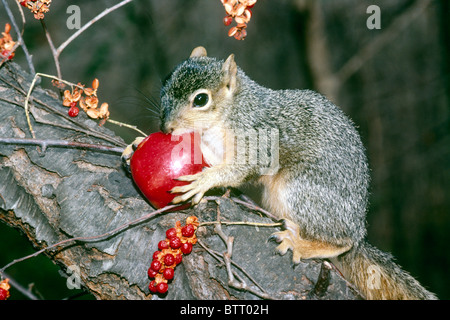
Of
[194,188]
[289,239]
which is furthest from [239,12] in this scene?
[289,239]

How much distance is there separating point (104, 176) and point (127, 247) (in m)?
0.32

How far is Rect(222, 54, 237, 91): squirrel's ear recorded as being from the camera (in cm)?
186

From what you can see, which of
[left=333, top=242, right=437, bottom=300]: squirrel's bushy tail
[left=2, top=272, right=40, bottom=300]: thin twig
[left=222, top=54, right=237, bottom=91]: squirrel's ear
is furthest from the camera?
[left=222, top=54, right=237, bottom=91]: squirrel's ear

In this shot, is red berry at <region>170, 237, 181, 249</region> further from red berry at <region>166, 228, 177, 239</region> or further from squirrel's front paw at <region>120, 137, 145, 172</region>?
squirrel's front paw at <region>120, 137, 145, 172</region>

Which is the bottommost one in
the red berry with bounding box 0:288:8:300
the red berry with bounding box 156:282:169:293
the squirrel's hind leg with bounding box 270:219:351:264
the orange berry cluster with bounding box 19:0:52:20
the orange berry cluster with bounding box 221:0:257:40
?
the red berry with bounding box 0:288:8:300

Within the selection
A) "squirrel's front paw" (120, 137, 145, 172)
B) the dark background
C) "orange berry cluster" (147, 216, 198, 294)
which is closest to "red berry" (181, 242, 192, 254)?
"orange berry cluster" (147, 216, 198, 294)

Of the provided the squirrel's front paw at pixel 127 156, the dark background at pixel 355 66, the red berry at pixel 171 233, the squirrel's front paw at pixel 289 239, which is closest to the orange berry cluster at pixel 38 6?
the squirrel's front paw at pixel 127 156

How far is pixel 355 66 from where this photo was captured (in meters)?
3.94

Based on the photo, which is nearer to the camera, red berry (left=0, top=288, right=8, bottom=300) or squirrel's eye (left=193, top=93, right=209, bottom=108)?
red berry (left=0, top=288, right=8, bottom=300)

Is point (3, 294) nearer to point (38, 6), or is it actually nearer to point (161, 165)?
point (161, 165)

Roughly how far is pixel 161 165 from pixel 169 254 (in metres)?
0.35

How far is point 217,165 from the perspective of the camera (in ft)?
6.03

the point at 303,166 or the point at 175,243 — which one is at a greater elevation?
the point at 303,166

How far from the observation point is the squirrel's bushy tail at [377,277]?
1755 mm
